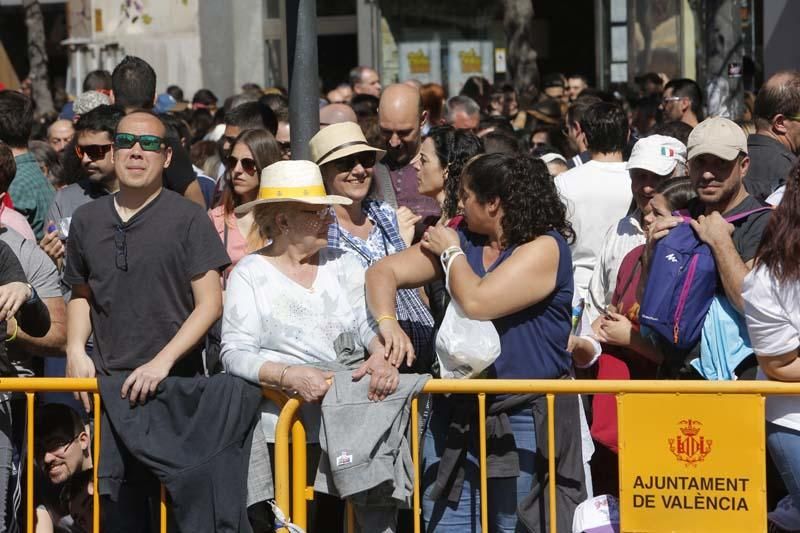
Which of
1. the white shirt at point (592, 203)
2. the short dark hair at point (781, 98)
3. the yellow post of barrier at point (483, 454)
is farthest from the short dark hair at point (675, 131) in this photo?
the yellow post of barrier at point (483, 454)

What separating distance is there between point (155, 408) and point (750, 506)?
2.21 meters

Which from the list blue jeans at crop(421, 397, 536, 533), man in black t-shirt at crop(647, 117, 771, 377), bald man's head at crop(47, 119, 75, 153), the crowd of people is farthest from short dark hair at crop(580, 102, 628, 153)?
bald man's head at crop(47, 119, 75, 153)

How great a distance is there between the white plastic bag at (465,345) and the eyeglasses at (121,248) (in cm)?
129

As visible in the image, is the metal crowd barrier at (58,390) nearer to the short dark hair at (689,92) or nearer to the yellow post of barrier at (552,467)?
the yellow post of barrier at (552,467)

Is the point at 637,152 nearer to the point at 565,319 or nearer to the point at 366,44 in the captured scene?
the point at 565,319

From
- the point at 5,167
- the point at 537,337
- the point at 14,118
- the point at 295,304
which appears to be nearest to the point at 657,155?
the point at 537,337

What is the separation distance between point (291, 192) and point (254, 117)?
117 inches

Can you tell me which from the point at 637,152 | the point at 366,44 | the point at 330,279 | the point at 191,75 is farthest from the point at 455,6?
the point at 330,279

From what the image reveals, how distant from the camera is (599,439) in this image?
5.33m

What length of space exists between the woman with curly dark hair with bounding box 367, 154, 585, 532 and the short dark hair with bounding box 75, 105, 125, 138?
2.22 metres

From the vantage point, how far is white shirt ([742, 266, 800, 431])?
175 inches

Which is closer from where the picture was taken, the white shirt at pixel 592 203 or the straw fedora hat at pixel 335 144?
the straw fedora hat at pixel 335 144

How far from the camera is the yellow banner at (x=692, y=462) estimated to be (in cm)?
454

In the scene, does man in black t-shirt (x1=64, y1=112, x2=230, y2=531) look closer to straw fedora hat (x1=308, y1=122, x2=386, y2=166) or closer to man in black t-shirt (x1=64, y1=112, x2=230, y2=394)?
man in black t-shirt (x1=64, y1=112, x2=230, y2=394)
